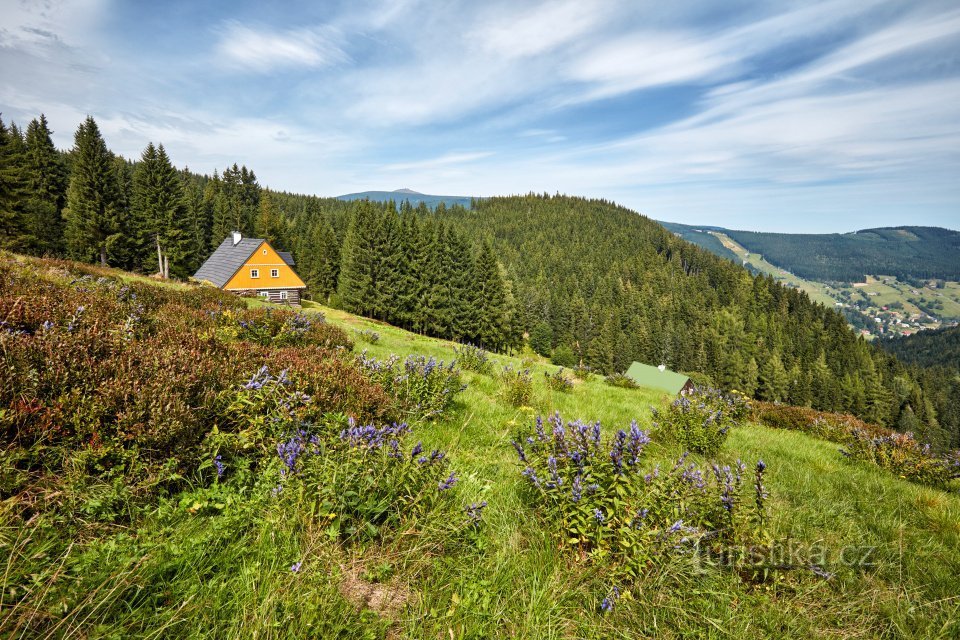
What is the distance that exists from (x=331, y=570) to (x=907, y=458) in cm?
1061

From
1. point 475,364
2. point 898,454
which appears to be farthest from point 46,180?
point 898,454

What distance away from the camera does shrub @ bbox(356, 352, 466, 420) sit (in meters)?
6.06

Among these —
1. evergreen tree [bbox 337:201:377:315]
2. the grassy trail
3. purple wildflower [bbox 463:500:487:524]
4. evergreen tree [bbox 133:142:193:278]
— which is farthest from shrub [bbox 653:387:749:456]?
evergreen tree [bbox 133:142:193:278]

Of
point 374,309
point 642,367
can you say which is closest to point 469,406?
point 374,309

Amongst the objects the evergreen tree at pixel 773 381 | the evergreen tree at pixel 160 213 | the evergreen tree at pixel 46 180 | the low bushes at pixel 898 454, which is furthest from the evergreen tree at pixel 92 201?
the evergreen tree at pixel 773 381

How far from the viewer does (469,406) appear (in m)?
7.37

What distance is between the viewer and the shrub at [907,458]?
7285 millimetres

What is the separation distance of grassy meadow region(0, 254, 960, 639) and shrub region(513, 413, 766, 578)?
0.14 m

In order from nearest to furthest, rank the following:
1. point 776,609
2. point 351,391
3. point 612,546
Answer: point 776,609, point 612,546, point 351,391

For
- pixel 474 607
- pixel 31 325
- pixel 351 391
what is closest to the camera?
pixel 474 607

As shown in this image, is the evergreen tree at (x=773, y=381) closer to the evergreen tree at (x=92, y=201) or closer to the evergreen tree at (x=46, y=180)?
the evergreen tree at (x=92, y=201)

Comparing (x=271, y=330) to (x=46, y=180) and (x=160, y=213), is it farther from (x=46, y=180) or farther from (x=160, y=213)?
(x=46, y=180)

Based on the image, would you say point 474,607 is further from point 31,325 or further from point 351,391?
point 31,325

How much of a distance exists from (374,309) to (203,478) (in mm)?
48282
